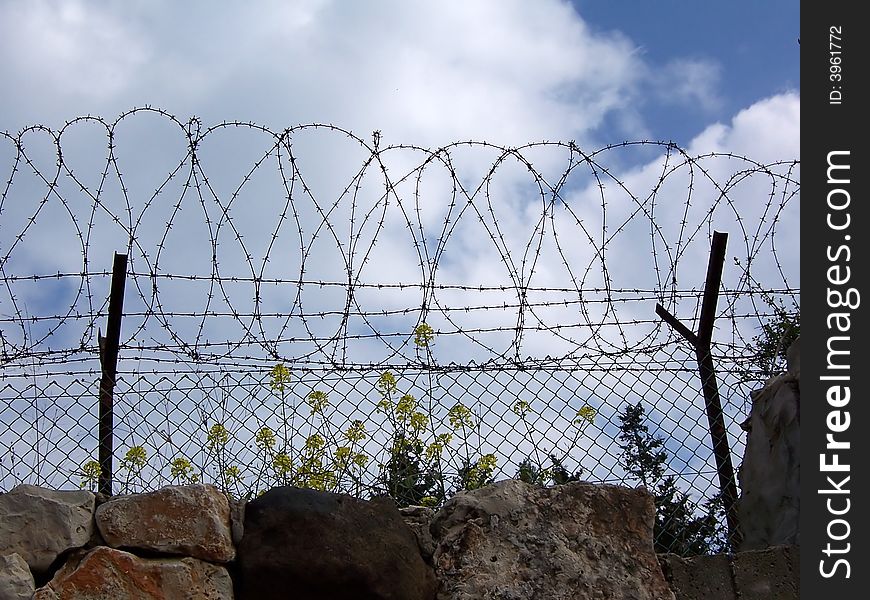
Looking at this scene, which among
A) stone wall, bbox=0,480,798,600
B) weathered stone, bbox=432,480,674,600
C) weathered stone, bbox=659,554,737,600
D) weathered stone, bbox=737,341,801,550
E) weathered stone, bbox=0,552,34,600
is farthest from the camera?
weathered stone, bbox=737,341,801,550

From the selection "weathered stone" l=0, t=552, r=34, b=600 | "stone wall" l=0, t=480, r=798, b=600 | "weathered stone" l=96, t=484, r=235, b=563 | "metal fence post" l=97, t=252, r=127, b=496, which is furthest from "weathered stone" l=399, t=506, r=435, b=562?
"weathered stone" l=0, t=552, r=34, b=600

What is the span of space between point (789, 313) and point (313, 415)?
201 cm

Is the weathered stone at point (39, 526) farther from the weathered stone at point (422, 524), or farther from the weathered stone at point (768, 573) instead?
the weathered stone at point (768, 573)

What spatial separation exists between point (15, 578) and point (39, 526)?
140mm

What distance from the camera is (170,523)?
2584 mm

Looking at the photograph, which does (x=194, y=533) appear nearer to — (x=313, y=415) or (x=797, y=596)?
(x=313, y=415)

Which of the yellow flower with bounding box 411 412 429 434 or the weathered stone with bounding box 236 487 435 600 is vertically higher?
the yellow flower with bounding box 411 412 429 434

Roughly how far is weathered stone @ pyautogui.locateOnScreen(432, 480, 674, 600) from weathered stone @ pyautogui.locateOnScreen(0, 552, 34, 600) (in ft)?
3.53

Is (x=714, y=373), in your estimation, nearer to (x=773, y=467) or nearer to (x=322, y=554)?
(x=773, y=467)

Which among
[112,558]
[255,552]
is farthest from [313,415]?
[112,558]

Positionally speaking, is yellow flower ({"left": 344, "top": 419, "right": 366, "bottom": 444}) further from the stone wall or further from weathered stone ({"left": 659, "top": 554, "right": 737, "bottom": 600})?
weathered stone ({"left": 659, "top": 554, "right": 737, "bottom": 600})

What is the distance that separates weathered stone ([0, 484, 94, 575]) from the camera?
2506mm

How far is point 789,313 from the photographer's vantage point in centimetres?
398

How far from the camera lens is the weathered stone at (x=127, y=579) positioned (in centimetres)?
249
